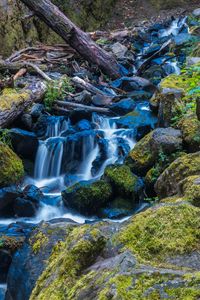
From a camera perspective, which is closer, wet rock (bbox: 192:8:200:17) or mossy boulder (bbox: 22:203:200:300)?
mossy boulder (bbox: 22:203:200:300)

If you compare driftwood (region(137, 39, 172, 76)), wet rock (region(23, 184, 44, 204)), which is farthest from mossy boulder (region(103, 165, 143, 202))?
driftwood (region(137, 39, 172, 76))

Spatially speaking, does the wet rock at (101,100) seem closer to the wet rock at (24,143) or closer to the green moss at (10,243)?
the wet rock at (24,143)

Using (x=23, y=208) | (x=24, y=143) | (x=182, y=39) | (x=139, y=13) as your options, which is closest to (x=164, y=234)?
(x=23, y=208)

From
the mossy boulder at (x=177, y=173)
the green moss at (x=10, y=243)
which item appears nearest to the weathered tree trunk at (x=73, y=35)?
the mossy boulder at (x=177, y=173)

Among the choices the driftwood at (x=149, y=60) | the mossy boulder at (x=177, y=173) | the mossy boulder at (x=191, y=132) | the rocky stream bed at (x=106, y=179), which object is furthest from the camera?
the driftwood at (x=149, y=60)

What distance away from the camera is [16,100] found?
845cm

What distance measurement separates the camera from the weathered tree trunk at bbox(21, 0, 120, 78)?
11.0 meters

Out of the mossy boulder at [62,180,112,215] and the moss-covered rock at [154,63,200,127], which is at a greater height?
the moss-covered rock at [154,63,200,127]

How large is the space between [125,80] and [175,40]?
314cm

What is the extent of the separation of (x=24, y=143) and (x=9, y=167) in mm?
854

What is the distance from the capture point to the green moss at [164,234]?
2322 mm

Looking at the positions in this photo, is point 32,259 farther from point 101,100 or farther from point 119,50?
point 119,50

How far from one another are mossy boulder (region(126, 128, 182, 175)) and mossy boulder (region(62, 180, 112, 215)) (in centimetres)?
67

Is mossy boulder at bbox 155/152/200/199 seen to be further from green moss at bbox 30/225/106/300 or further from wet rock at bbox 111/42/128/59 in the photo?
wet rock at bbox 111/42/128/59
